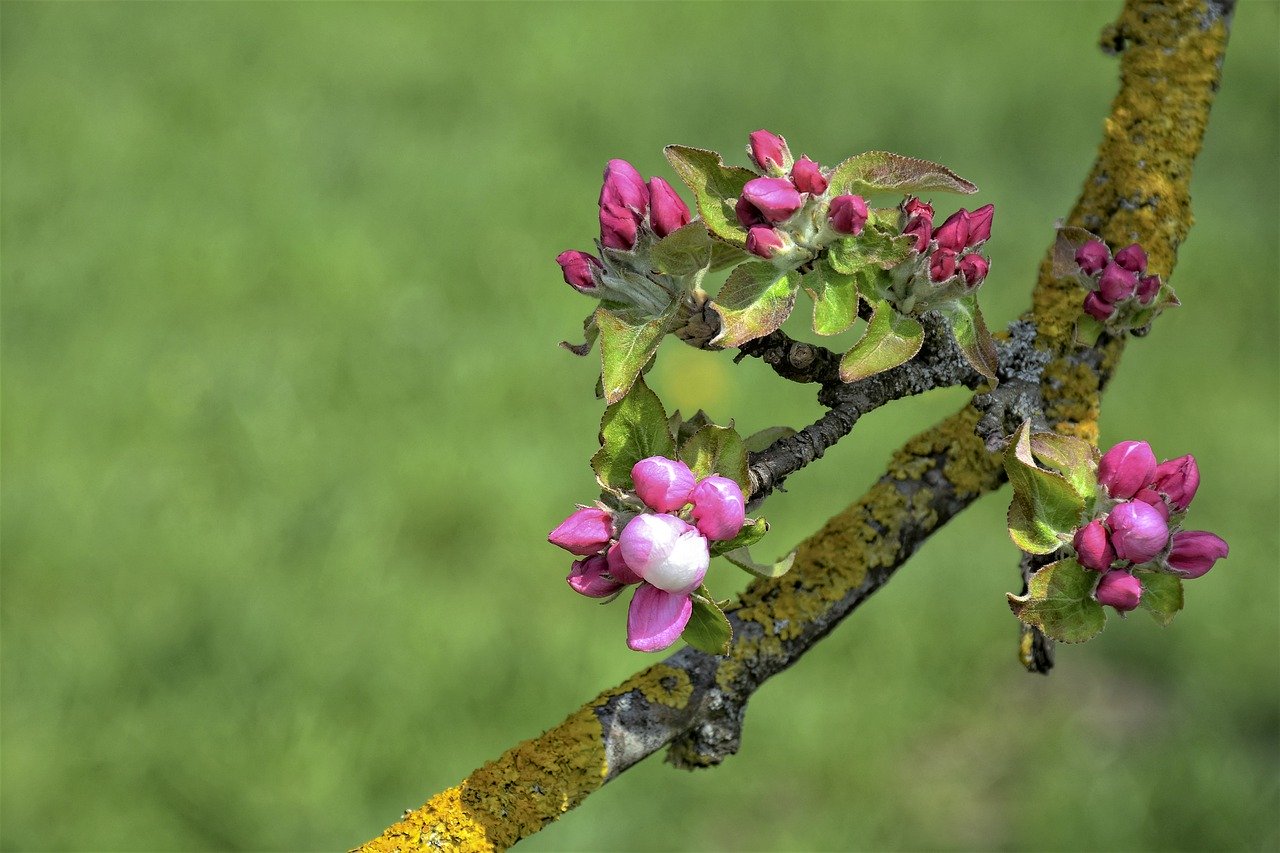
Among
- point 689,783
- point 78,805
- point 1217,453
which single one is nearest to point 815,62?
point 1217,453

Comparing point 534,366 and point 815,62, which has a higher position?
point 815,62

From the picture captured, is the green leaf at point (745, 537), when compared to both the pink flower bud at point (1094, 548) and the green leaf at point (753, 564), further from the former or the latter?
the pink flower bud at point (1094, 548)

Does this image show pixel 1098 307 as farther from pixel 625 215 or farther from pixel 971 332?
pixel 625 215

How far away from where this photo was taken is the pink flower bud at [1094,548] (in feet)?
2.89

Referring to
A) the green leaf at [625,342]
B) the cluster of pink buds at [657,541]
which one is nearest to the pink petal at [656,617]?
the cluster of pink buds at [657,541]

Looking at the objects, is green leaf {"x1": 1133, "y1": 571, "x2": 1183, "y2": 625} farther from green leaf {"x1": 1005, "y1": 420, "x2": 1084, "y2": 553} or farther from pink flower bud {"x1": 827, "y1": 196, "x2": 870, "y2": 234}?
pink flower bud {"x1": 827, "y1": 196, "x2": 870, "y2": 234}

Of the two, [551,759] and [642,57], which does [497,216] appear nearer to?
[642,57]

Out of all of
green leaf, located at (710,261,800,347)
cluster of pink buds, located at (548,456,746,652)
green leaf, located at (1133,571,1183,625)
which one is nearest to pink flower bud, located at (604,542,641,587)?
cluster of pink buds, located at (548,456,746,652)

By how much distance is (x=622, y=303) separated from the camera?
895mm

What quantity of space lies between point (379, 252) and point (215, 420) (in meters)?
0.89

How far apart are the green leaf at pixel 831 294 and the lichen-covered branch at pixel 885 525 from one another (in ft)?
0.76

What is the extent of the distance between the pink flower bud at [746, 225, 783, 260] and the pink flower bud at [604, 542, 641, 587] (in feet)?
0.65

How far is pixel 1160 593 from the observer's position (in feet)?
3.06

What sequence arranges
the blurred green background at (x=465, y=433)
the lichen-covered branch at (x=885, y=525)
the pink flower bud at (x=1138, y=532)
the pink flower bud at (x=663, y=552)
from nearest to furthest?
the pink flower bud at (x=663, y=552)
the pink flower bud at (x=1138, y=532)
the lichen-covered branch at (x=885, y=525)
the blurred green background at (x=465, y=433)
